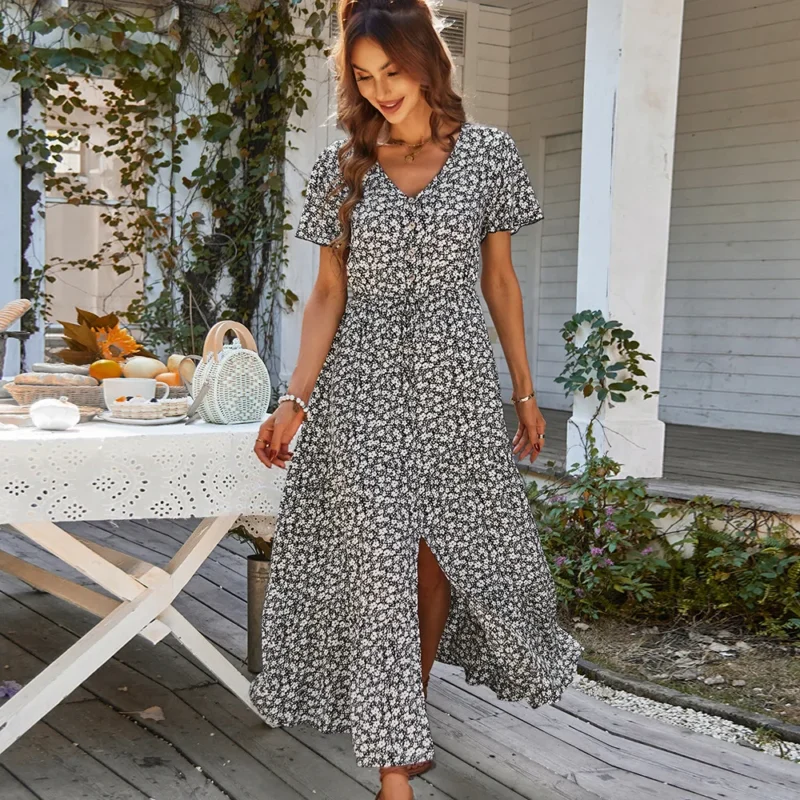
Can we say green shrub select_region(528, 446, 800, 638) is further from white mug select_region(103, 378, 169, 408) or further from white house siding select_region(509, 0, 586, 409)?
white house siding select_region(509, 0, 586, 409)

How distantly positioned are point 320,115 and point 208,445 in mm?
3985

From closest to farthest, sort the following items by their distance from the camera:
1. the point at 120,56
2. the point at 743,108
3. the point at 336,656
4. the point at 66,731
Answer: the point at 336,656
the point at 66,731
the point at 120,56
the point at 743,108

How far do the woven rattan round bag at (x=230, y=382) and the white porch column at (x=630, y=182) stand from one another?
194 cm

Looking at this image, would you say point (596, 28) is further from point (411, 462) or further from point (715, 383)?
point (715, 383)

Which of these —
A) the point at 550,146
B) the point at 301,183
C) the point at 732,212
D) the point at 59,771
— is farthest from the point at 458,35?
the point at 59,771

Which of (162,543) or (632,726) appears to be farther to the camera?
(162,543)

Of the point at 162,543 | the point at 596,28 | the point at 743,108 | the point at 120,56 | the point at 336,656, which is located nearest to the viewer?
the point at 336,656

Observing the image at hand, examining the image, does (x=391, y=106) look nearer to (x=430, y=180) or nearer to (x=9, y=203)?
(x=430, y=180)

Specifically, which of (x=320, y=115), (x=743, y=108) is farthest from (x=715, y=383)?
(x=320, y=115)

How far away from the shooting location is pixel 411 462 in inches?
86.7

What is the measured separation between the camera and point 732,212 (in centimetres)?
658

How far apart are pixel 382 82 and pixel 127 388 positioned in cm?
104

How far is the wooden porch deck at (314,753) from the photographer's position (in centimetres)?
239

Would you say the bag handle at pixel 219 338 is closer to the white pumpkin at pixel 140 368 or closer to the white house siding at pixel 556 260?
the white pumpkin at pixel 140 368
